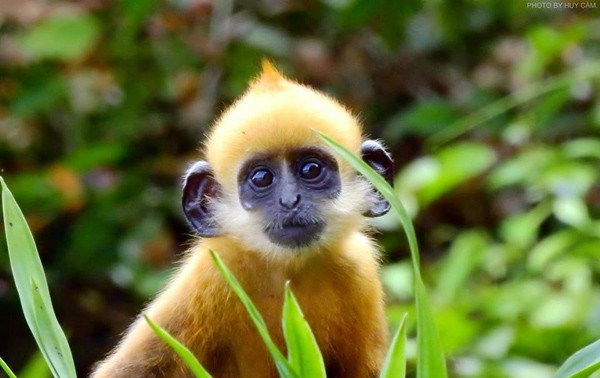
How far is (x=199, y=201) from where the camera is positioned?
329 cm

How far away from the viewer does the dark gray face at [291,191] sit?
318cm

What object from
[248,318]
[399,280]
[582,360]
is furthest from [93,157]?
[582,360]

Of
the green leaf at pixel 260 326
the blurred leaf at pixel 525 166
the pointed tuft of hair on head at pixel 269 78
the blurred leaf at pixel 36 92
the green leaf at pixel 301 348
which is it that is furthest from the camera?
the blurred leaf at pixel 36 92

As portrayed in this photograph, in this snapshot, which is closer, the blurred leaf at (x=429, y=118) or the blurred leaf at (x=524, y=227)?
the blurred leaf at (x=524, y=227)

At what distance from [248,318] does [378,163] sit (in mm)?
609

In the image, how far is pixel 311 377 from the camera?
6.96ft

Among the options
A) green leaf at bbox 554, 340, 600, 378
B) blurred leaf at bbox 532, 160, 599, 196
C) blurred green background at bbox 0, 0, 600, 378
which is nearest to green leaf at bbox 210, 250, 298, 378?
green leaf at bbox 554, 340, 600, 378

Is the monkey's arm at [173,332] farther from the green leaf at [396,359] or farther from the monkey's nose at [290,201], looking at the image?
the green leaf at [396,359]

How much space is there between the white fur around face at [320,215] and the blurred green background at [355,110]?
3.58 feet

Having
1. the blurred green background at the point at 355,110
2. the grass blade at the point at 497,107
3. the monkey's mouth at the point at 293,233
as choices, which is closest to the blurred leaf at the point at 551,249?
the blurred green background at the point at 355,110

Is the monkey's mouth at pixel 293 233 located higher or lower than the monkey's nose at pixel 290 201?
lower

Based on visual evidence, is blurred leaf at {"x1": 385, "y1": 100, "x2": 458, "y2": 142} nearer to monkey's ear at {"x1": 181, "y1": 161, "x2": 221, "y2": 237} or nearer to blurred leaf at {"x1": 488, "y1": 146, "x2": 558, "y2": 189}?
blurred leaf at {"x1": 488, "y1": 146, "x2": 558, "y2": 189}

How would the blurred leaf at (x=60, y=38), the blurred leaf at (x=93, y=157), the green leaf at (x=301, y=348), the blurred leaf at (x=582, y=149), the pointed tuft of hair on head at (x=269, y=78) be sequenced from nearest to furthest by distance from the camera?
the green leaf at (x=301, y=348), the pointed tuft of hair on head at (x=269, y=78), the blurred leaf at (x=582, y=149), the blurred leaf at (x=93, y=157), the blurred leaf at (x=60, y=38)

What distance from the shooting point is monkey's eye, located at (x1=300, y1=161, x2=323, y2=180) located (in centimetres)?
323
